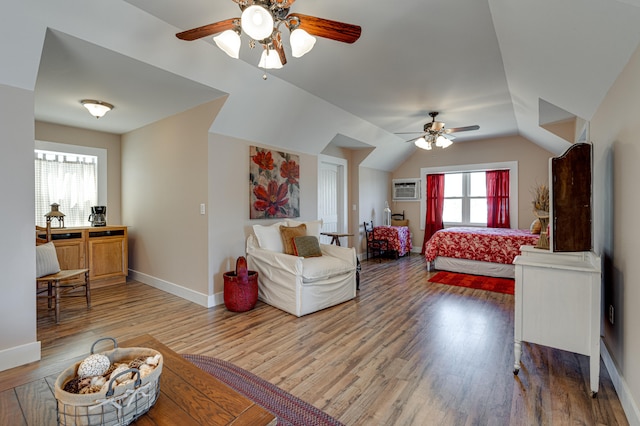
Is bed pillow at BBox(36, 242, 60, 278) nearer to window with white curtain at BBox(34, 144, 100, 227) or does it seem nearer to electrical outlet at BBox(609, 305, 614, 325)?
window with white curtain at BBox(34, 144, 100, 227)

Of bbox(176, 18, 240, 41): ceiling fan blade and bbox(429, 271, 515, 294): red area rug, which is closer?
bbox(176, 18, 240, 41): ceiling fan blade

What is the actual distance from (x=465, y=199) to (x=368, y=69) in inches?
189

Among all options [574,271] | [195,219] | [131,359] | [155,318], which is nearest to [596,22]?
[574,271]

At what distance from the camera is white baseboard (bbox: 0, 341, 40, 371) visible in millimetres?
2170

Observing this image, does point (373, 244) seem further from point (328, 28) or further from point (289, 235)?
point (328, 28)

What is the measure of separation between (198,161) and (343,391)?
9.68ft

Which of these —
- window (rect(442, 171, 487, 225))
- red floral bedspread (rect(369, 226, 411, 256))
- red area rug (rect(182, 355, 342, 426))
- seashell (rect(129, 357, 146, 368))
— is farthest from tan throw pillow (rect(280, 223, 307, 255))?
window (rect(442, 171, 487, 225))

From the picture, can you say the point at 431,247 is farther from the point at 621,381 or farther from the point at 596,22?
the point at 596,22

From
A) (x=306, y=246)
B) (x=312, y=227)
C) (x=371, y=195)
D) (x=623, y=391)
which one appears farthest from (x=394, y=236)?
(x=623, y=391)

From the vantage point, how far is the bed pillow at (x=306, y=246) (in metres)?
3.70

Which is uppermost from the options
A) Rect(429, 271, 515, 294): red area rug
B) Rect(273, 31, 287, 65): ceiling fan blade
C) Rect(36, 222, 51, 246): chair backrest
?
Rect(273, 31, 287, 65): ceiling fan blade

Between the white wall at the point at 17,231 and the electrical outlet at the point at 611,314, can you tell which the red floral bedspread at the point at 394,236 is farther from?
the white wall at the point at 17,231

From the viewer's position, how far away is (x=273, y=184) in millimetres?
4270

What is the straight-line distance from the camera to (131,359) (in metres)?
1.22
